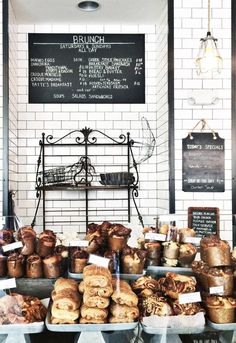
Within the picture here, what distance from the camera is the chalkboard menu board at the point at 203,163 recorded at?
370cm

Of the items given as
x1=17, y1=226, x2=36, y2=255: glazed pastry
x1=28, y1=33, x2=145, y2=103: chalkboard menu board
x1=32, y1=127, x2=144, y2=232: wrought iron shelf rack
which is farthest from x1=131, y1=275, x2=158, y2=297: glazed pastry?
x1=28, y1=33, x2=145, y2=103: chalkboard menu board

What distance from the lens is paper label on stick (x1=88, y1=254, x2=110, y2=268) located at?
191 cm

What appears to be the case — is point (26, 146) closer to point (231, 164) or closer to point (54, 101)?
point (54, 101)

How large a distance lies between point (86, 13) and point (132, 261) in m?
2.84

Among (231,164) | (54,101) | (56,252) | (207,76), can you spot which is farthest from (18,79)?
(56,252)

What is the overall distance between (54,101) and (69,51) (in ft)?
1.72

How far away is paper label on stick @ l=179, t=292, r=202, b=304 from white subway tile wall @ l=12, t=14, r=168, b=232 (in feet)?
7.99

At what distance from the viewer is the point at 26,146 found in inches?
169

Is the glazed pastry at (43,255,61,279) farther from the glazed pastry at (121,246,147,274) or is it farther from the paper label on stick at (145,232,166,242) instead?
the paper label on stick at (145,232,166,242)

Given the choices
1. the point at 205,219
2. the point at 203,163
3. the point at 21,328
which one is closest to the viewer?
the point at 21,328

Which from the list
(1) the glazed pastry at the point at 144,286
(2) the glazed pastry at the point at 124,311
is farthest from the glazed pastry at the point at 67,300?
(1) the glazed pastry at the point at 144,286

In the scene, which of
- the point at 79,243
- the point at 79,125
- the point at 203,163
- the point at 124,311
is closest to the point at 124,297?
the point at 124,311

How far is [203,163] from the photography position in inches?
146

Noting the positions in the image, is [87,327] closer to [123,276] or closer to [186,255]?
[123,276]
